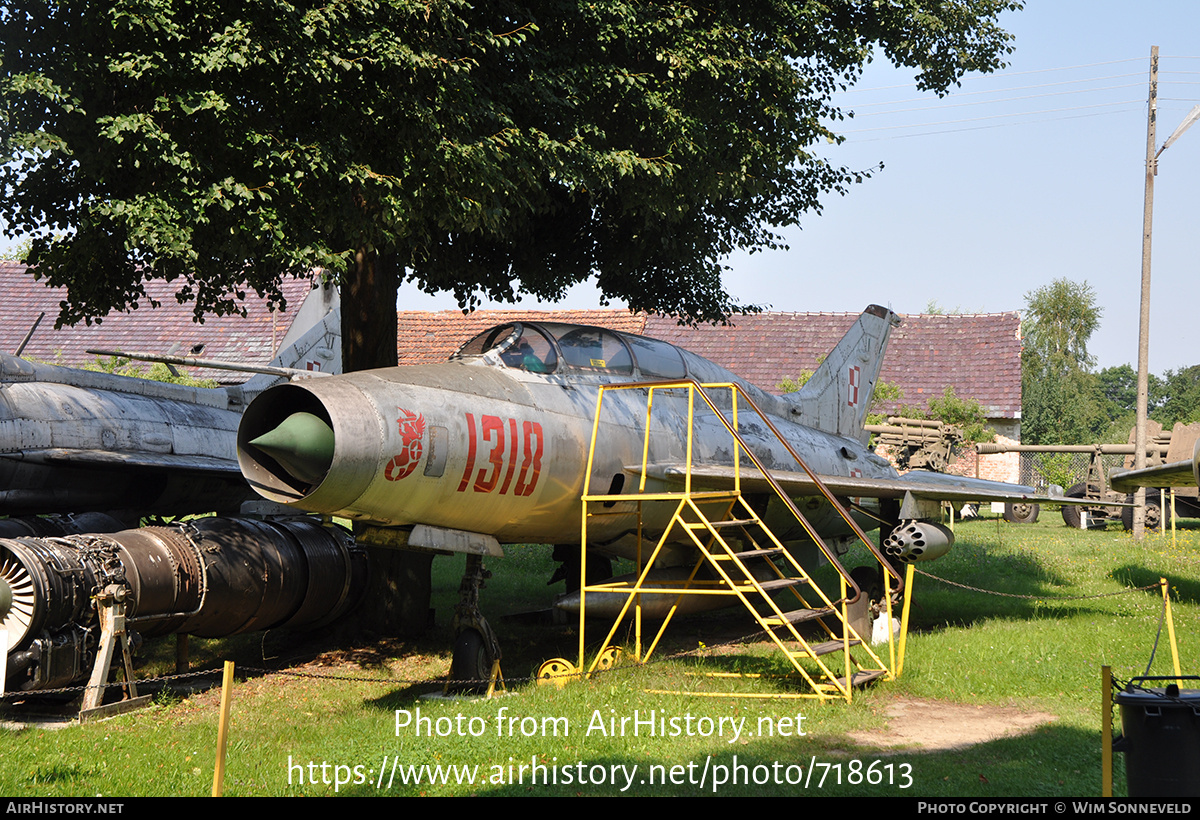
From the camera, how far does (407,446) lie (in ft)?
26.7

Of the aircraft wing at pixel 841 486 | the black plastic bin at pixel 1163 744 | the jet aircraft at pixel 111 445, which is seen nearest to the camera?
the black plastic bin at pixel 1163 744

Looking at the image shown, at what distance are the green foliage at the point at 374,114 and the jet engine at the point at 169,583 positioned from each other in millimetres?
2728

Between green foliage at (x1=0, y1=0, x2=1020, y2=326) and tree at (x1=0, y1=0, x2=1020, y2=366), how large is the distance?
0.09ft

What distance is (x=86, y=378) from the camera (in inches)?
604

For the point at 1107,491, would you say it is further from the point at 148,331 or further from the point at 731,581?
the point at 148,331

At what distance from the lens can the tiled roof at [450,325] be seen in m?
36.7

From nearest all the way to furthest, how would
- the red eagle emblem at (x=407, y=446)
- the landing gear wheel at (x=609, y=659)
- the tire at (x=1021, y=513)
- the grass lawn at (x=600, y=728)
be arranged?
the grass lawn at (x=600, y=728)
the red eagle emblem at (x=407, y=446)
the landing gear wheel at (x=609, y=659)
the tire at (x=1021, y=513)

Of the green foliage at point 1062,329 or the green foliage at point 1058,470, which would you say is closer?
the green foliage at point 1058,470

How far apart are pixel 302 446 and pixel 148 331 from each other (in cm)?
2765

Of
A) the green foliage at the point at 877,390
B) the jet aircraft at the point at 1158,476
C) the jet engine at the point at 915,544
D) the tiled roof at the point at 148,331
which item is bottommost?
the jet engine at the point at 915,544

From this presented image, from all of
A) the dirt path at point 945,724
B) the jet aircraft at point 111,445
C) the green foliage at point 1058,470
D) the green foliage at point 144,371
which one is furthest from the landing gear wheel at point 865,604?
the green foliage at point 1058,470

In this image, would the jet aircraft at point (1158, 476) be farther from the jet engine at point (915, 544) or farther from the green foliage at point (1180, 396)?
the green foliage at point (1180, 396)

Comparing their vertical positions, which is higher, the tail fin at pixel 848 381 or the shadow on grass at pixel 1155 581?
the tail fin at pixel 848 381

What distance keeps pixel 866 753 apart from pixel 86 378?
13.0 meters
